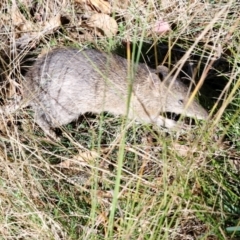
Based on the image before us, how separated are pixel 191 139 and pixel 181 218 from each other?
0.71 m

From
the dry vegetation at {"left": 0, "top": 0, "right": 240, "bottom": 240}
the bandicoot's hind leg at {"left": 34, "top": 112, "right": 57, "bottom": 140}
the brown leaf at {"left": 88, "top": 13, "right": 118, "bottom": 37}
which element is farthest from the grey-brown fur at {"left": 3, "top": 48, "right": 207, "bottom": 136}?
the brown leaf at {"left": 88, "top": 13, "right": 118, "bottom": 37}

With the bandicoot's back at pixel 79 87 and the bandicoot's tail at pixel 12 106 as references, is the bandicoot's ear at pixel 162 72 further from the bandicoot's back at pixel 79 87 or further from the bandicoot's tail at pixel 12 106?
the bandicoot's tail at pixel 12 106

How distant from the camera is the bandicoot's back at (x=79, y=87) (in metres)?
3.90

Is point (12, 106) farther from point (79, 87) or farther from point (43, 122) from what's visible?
point (79, 87)

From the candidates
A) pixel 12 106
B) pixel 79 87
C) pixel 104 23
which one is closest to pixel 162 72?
pixel 79 87

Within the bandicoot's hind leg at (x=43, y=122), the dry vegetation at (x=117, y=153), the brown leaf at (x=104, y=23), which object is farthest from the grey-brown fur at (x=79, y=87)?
the brown leaf at (x=104, y=23)

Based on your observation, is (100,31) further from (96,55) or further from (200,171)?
(200,171)

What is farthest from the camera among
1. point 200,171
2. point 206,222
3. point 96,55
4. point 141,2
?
point 141,2

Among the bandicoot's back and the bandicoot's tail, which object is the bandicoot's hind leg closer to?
the bandicoot's back

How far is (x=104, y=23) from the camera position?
449 centimetres

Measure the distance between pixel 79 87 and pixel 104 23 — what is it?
817 millimetres

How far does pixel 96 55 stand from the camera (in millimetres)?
3975

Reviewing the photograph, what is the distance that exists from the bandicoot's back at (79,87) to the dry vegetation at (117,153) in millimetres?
122

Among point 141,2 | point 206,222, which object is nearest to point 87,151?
point 206,222
